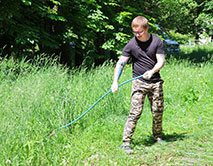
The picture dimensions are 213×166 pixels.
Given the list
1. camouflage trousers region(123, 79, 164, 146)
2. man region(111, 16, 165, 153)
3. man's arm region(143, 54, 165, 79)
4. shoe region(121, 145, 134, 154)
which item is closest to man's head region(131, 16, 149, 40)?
man region(111, 16, 165, 153)

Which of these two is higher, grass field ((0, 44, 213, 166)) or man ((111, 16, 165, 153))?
man ((111, 16, 165, 153))

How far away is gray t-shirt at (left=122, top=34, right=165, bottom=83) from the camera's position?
394 centimetres

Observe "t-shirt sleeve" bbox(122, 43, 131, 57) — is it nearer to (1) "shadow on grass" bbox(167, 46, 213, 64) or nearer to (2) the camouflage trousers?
(2) the camouflage trousers

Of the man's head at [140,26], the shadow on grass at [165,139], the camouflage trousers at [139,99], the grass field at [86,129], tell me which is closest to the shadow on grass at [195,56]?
the grass field at [86,129]

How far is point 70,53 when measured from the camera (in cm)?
1095

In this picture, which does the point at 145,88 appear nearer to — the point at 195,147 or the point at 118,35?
the point at 195,147

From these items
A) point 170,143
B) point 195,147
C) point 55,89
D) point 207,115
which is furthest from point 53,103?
point 207,115

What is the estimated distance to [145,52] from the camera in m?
3.98

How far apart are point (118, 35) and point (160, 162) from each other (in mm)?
7646

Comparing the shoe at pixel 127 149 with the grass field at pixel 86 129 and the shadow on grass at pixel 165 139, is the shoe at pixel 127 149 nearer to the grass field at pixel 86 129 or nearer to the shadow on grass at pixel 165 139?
the grass field at pixel 86 129

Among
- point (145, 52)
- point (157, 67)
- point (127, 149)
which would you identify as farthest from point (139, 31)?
point (127, 149)

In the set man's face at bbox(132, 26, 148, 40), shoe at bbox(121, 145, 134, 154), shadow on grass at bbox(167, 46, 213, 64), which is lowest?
shoe at bbox(121, 145, 134, 154)

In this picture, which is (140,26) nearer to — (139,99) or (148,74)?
(148,74)

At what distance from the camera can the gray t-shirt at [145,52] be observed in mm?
3936
